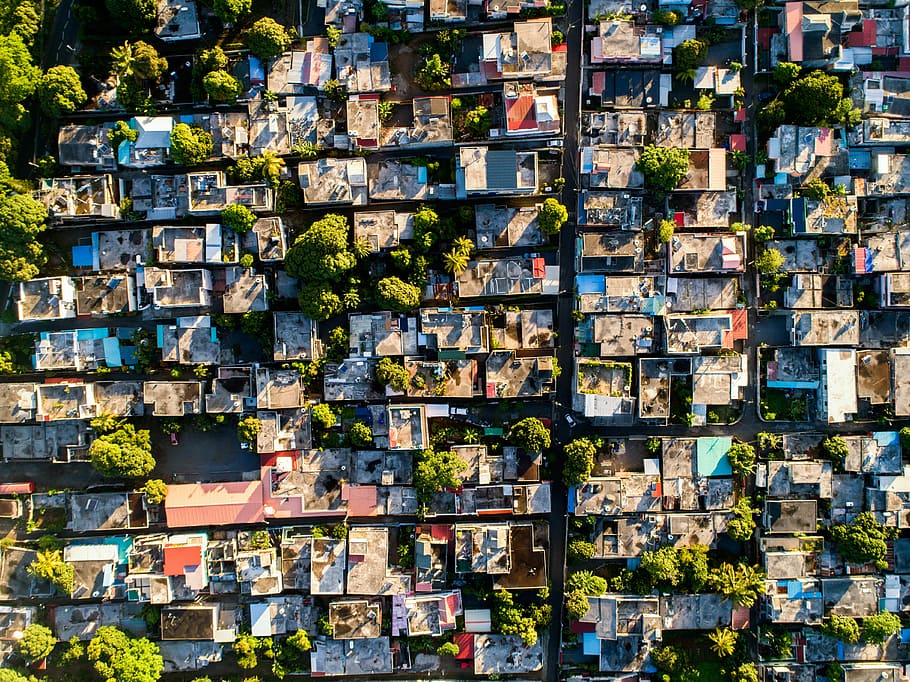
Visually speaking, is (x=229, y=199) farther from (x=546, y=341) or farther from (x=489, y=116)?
(x=546, y=341)

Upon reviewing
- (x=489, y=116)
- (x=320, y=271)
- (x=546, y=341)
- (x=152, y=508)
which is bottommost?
(x=152, y=508)

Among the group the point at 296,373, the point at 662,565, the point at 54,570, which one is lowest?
the point at 662,565

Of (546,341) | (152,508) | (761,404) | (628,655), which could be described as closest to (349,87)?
(546,341)

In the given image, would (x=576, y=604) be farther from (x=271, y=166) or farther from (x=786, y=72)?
(x=786, y=72)

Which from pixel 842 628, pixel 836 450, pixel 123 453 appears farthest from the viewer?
pixel 836 450

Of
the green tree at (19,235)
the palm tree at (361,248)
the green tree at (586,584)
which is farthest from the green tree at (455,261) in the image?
the green tree at (19,235)

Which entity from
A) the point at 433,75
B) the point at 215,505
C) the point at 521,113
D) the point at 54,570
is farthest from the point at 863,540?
the point at 54,570
